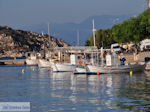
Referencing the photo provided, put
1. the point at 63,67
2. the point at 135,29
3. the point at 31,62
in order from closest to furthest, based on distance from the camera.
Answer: the point at 63,67, the point at 135,29, the point at 31,62

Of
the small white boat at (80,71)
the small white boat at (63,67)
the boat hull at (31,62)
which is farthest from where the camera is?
the boat hull at (31,62)

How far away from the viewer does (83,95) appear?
3919 cm

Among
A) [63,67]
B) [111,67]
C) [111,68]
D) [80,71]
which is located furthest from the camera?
[63,67]

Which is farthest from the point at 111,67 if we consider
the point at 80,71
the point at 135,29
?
the point at 135,29

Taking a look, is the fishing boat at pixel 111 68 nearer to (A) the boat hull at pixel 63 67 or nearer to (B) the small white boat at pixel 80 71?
(B) the small white boat at pixel 80 71

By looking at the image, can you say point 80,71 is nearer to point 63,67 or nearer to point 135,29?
point 63,67

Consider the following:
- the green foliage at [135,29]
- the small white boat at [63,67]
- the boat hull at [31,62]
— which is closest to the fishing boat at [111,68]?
the small white boat at [63,67]

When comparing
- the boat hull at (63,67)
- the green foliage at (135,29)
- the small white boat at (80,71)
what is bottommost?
the small white boat at (80,71)

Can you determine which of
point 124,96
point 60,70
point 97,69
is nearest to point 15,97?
point 124,96

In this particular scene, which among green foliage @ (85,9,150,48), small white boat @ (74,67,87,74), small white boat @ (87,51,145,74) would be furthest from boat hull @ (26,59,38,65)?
small white boat @ (87,51,145,74)

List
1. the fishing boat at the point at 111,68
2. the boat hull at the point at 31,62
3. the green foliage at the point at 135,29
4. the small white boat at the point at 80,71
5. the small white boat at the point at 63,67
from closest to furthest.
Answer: the fishing boat at the point at 111,68 → the small white boat at the point at 80,71 → the small white boat at the point at 63,67 → the green foliage at the point at 135,29 → the boat hull at the point at 31,62

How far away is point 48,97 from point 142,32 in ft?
202

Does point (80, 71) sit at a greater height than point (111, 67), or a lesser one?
lesser

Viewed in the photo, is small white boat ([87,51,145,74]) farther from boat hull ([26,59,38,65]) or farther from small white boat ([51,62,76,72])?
boat hull ([26,59,38,65])
